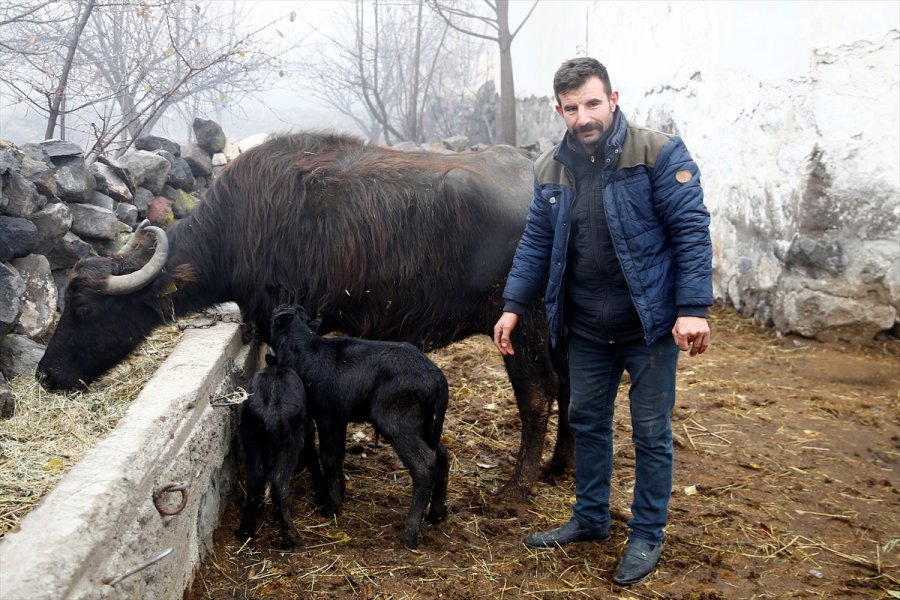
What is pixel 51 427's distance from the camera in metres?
3.92

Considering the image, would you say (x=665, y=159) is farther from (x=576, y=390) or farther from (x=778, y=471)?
(x=778, y=471)

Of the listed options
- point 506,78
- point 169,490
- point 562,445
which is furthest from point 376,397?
point 506,78

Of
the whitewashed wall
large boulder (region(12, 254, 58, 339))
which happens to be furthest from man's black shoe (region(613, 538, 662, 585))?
the whitewashed wall

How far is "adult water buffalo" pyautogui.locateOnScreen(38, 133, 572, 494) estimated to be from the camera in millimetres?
4363

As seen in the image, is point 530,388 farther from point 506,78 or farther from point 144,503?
point 506,78

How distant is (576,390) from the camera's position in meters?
3.73

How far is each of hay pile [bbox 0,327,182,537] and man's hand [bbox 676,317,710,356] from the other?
8.48 ft

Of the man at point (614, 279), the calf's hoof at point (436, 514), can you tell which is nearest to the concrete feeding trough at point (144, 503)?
the calf's hoof at point (436, 514)

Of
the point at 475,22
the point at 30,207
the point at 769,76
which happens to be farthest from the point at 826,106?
the point at 475,22

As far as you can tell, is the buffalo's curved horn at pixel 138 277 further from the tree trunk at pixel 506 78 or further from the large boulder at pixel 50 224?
the tree trunk at pixel 506 78

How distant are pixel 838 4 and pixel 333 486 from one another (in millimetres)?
5855

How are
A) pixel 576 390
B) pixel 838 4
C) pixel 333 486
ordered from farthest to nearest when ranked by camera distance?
pixel 838 4, pixel 333 486, pixel 576 390

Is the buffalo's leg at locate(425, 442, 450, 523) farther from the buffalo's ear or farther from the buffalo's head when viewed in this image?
the buffalo's head

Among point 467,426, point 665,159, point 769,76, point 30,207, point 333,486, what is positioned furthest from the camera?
point 769,76
